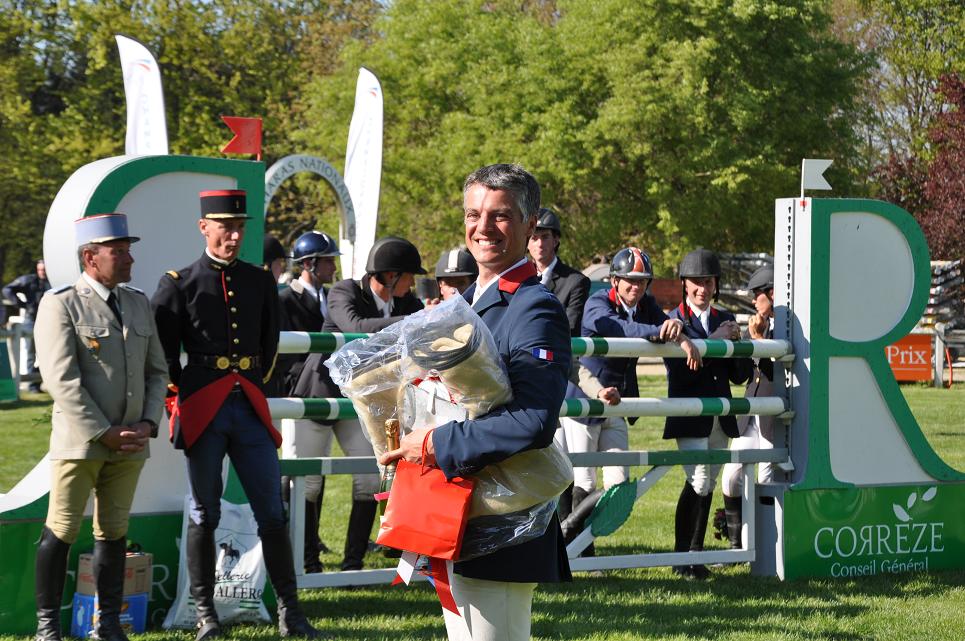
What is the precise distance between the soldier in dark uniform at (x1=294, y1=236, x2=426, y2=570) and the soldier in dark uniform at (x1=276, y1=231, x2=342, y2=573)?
17cm

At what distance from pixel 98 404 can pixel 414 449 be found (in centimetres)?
275

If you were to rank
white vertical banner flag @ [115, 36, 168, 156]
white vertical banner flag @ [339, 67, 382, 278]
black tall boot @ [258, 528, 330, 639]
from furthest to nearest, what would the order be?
white vertical banner flag @ [339, 67, 382, 278] < white vertical banner flag @ [115, 36, 168, 156] < black tall boot @ [258, 528, 330, 639]

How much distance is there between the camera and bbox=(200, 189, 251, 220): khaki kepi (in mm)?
5770

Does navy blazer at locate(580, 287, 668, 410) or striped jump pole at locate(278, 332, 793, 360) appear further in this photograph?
navy blazer at locate(580, 287, 668, 410)

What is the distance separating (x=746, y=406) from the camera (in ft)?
23.6

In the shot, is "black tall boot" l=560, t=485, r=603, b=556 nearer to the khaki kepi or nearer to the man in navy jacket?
the khaki kepi

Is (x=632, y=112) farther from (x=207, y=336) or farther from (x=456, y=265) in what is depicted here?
(x=207, y=336)

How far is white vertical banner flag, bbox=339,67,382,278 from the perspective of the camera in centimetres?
1838

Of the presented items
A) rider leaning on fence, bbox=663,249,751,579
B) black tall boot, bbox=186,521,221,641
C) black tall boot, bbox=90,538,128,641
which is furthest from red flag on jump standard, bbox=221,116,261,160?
rider leaning on fence, bbox=663,249,751,579

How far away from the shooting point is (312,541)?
739cm

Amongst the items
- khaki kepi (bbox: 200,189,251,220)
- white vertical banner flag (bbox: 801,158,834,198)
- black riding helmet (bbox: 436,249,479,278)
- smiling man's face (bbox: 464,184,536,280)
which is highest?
white vertical banner flag (bbox: 801,158,834,198)

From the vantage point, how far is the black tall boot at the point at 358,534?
7.16 m

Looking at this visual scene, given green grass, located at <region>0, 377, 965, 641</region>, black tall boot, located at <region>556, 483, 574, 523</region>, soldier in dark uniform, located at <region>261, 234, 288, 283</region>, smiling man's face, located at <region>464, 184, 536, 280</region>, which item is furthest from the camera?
soldier in dark uniform, located at <region>261, 234, 288, 283</region>

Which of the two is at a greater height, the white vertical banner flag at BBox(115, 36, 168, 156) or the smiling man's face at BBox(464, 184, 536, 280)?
the white vertical banner flag at BBox(115, 36, 168, 156)
